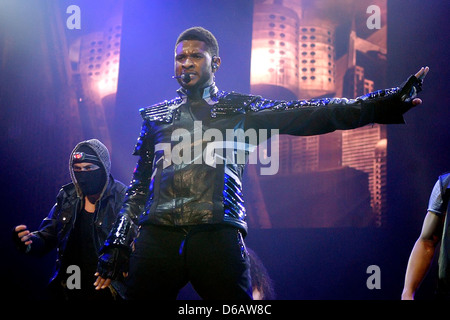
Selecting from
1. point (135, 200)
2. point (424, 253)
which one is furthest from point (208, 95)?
point (424, 253)

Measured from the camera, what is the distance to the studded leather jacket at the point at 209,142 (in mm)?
2053

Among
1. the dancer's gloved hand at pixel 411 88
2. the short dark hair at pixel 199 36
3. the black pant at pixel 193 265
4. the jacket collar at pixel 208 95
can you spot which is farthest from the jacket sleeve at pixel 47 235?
the dancer's gloved hand at pixel 411 88

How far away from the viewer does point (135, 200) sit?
239 centimetres

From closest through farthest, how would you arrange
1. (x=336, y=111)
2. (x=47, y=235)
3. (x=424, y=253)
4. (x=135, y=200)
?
(x=336, y=111), (x=135, y=200), (x=424, y=253), (x=47, y=235)

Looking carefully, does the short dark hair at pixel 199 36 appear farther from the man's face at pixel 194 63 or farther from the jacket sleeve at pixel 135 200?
the jacket sleeve at pixel 135 200

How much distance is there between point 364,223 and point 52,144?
3311mm

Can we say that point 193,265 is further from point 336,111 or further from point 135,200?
point 336,111

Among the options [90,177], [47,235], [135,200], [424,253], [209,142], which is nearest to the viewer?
[209,142]

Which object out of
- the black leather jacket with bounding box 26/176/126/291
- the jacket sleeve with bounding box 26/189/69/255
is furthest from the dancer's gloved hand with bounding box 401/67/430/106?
the jacket sleeve with bounding box 26/189/69/255

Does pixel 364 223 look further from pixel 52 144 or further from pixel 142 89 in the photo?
pixel 52 144

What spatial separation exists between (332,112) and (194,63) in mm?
852

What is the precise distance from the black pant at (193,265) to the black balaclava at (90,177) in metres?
2.06

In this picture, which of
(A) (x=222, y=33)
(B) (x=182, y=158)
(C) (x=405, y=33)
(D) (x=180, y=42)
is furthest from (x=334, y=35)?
(B) (x=182, y=158)

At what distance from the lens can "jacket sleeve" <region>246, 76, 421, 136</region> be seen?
194cm
